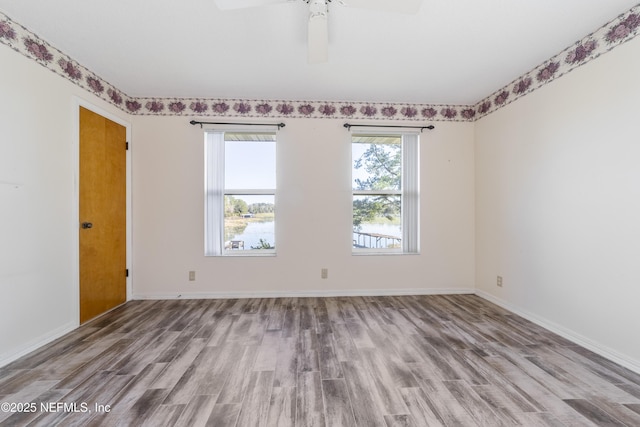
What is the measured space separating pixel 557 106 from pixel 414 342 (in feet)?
8.41

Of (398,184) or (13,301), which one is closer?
A: (13,301)

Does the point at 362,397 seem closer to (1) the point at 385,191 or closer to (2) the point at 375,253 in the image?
(2) the point at 375,253

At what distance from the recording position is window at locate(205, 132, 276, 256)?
11.4 ft

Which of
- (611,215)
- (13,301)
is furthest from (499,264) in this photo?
(13,301)

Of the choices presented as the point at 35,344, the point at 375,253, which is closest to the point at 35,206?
the point at 35,344

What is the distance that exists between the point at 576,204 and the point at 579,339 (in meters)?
1.16

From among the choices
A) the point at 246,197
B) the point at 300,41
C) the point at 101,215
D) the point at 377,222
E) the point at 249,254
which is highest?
the point at 300,41

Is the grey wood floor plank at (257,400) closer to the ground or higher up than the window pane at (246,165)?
closer to the ground

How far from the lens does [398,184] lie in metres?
3.63

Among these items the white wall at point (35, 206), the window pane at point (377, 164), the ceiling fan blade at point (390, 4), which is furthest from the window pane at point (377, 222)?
the white wall at point (35, 206)

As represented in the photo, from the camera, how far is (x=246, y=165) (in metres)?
3.50

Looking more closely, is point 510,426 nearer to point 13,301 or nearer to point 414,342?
point 414,342

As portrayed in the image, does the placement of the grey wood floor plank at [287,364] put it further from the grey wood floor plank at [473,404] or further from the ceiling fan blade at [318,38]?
the ceiling fan blade at [318,38]

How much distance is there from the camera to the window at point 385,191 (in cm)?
358
